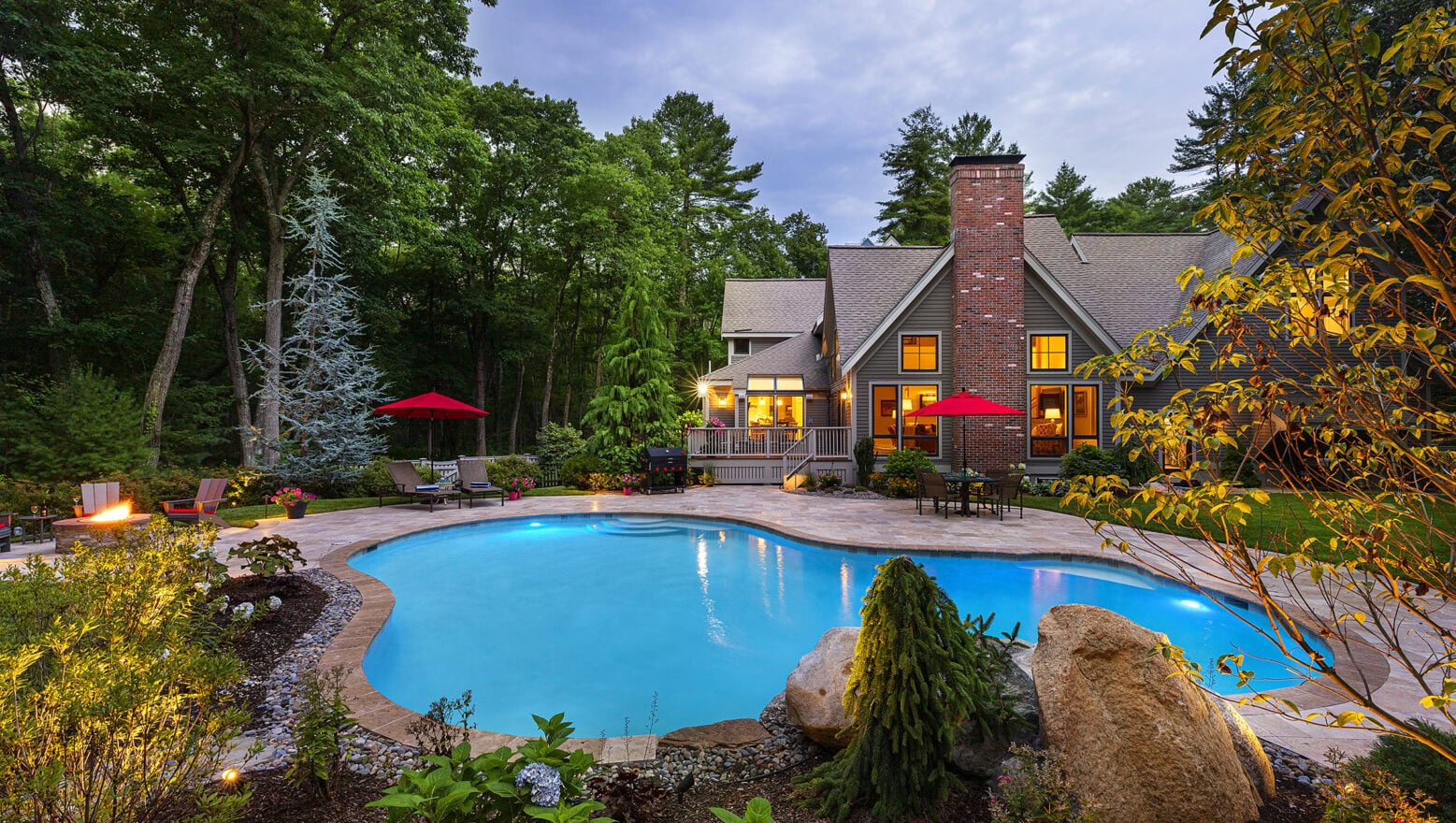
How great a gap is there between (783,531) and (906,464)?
591 cm

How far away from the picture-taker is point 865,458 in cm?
1586

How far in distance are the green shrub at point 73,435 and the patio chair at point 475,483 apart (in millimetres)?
5248

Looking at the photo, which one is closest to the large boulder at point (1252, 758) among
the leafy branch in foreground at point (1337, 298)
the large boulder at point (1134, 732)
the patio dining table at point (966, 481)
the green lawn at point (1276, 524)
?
the large boulder at point (1134, 732)

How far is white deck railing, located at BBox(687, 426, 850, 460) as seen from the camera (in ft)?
58.0

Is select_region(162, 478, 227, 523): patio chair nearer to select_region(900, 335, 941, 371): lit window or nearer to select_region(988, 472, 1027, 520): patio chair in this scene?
select_region(988, 472, 1027, 520): patio chair

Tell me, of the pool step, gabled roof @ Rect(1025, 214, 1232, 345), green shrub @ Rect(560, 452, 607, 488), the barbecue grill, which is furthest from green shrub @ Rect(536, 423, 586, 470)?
gabled roof @ Rect(1025, 214, 1232, 345)

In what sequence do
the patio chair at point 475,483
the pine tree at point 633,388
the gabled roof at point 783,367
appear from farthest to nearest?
1. the gabled roof at point 783,367
2. the pine tree at point 633,388
3. the patio chair at point 475,483

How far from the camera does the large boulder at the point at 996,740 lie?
296 centimetres

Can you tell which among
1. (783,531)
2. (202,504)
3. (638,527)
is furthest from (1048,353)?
(202,504)

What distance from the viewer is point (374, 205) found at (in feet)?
62.7

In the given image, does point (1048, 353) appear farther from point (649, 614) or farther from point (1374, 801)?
point (1374, 801)

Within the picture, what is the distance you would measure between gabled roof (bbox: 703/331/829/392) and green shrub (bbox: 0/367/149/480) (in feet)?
49.2

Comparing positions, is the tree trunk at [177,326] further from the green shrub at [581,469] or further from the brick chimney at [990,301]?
the brick chimney at [990,301]

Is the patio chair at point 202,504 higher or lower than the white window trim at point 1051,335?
lower
